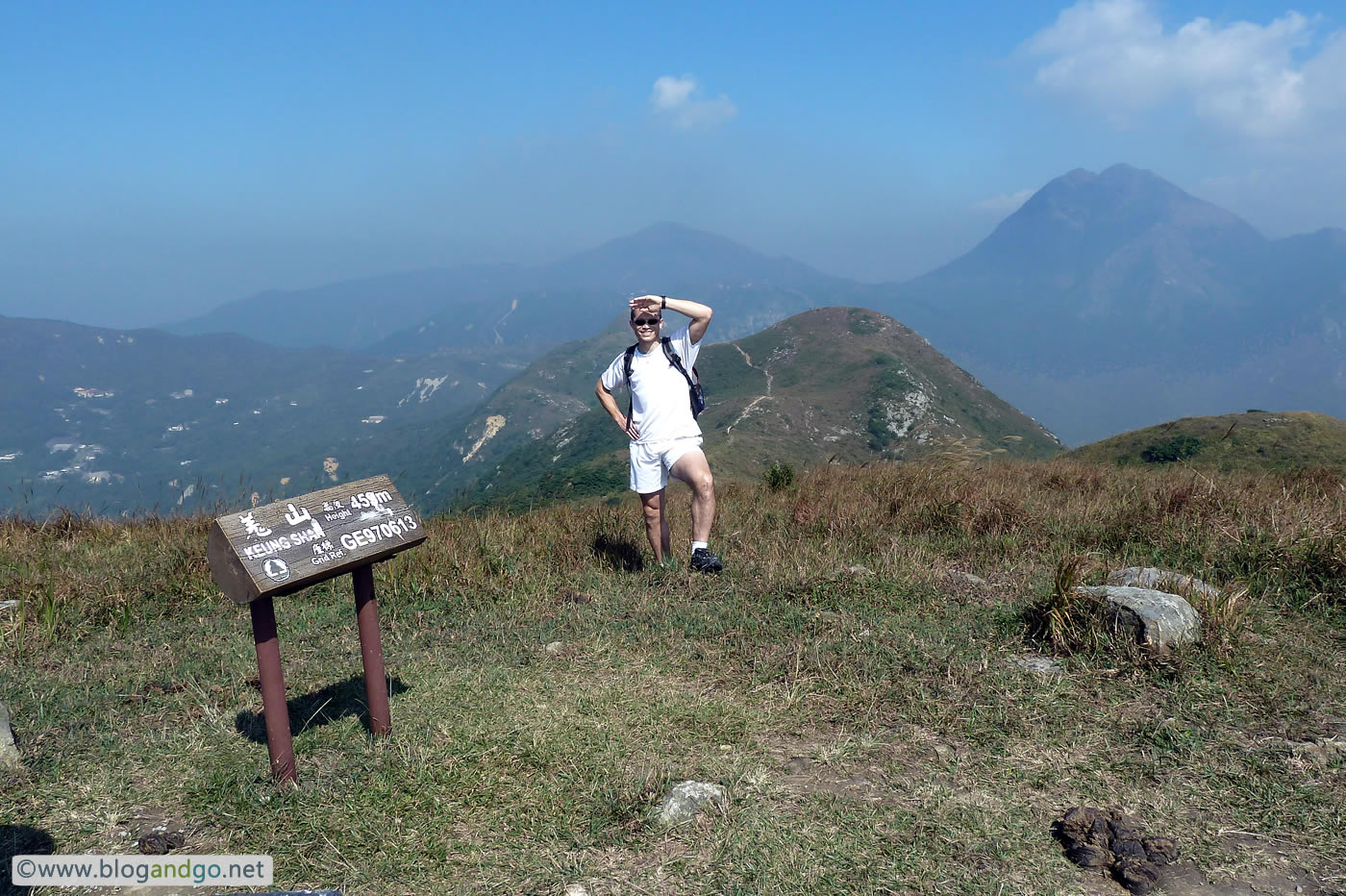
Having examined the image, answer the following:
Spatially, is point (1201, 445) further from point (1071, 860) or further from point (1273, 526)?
point (1071, 860)

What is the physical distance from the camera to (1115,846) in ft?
10.3

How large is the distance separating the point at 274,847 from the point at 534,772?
45.2 inches

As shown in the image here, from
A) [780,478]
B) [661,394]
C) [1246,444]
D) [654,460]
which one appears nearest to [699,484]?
[654,460]

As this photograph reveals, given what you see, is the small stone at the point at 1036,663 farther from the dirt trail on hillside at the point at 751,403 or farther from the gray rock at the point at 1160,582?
the dirt trail on hillside at the point at 751,403

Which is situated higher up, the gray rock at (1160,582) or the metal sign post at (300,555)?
the metal sign post at (300,555)

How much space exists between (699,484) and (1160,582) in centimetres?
341

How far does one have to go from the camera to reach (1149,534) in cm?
698

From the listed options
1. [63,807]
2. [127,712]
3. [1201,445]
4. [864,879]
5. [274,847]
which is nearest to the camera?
[864,879]

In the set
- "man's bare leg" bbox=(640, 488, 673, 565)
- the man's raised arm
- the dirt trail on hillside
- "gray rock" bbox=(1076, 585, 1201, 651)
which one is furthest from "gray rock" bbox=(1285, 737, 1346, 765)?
the dirt trail on hillside

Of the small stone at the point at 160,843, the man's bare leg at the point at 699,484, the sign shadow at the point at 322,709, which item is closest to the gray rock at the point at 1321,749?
the man's bare leg at the point at 699,484

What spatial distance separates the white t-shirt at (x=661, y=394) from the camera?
21.1 feet

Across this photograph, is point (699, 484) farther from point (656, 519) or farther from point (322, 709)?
point (322, 709)

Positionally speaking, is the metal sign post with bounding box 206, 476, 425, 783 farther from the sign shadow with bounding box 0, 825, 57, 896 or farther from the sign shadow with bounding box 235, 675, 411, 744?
the sign shadow with bounding box 0, 825, 57, 896

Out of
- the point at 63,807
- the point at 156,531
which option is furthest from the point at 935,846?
the point at 156,531
